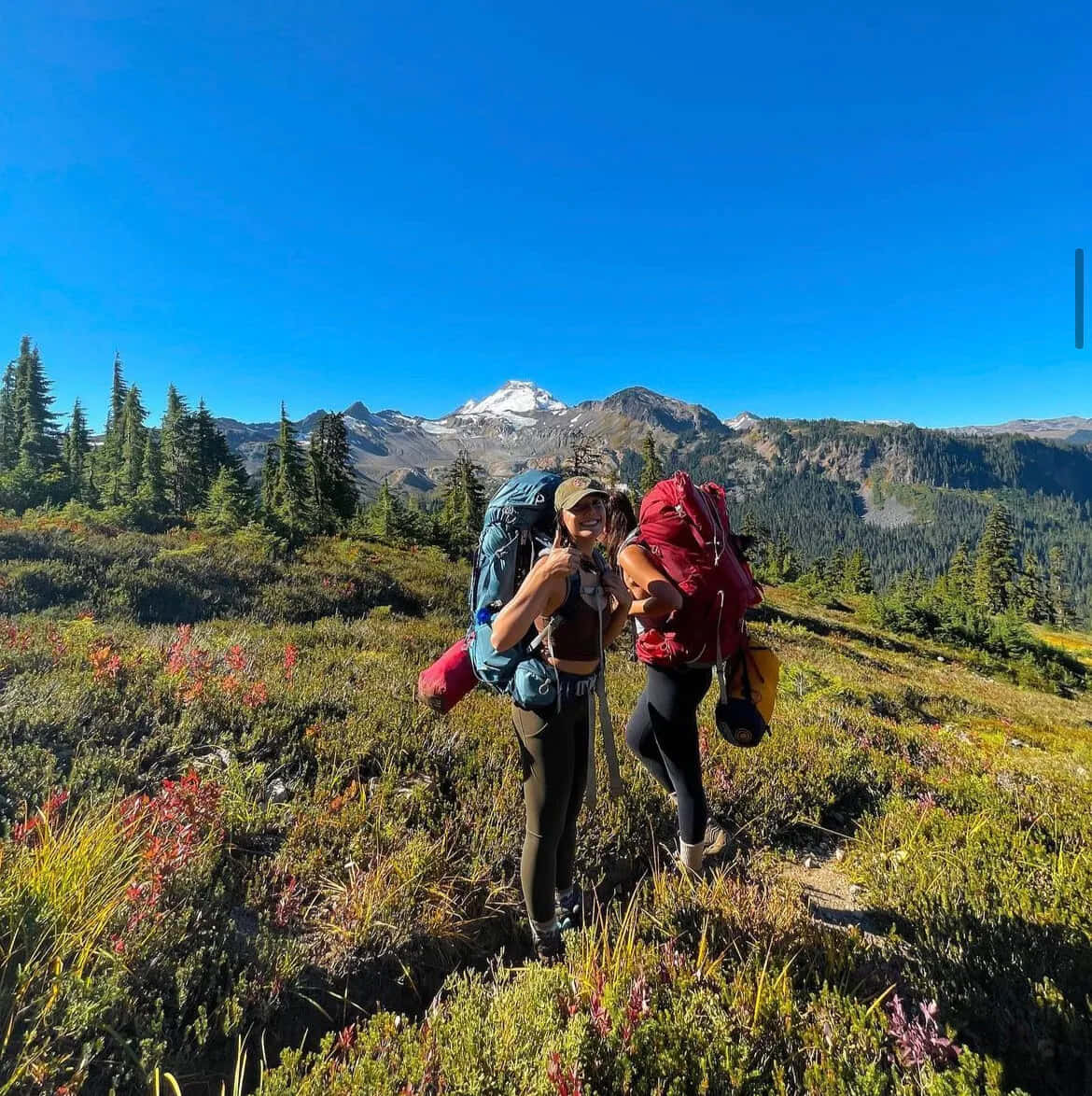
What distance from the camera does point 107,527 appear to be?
1486 cm

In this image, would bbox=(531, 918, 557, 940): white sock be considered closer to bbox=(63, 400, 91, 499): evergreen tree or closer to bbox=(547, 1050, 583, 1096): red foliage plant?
bbox=(547, 1050, 583, 1096): red foliage plant

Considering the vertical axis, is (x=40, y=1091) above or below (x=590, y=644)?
below

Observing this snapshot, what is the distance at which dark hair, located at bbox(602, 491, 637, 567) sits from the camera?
2.63 m

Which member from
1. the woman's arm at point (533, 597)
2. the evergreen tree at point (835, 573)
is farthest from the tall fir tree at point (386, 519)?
the evergreen tree at point (835, 573)

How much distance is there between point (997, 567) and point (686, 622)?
198 ft

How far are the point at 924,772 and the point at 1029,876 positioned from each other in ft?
7.32

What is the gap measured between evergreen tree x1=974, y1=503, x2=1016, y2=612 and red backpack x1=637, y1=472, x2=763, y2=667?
57593mm

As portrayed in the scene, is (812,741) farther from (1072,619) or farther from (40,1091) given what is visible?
(1072,619)

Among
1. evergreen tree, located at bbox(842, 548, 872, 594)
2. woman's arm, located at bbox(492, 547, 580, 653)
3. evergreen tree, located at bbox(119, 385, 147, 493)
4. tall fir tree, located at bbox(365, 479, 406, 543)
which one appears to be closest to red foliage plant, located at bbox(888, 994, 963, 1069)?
woman's arm, located at bbox(492, 547, 580, 653)

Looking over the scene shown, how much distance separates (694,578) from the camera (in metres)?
2.98

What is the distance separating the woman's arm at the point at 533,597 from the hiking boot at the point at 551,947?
1.59 metres

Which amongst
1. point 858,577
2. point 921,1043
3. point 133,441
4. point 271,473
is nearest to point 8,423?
point 133,441

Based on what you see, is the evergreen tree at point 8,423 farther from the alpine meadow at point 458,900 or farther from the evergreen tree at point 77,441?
the alpine meadow at point 458,900

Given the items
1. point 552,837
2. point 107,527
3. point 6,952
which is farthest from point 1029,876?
point 107,527
